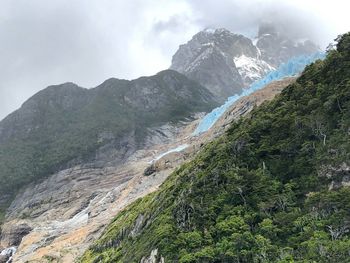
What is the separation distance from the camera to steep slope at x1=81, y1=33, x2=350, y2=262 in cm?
5172

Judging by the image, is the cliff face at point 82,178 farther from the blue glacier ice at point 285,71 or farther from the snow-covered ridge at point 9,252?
the blue glacier ice at point 285,71

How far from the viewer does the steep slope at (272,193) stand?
51.7m

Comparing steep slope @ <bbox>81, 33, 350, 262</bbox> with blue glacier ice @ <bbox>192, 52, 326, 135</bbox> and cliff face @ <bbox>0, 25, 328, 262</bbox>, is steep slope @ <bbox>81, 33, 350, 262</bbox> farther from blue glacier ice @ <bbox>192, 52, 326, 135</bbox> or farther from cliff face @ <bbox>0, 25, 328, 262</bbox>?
blue glacier ice @ <bbox>192, 52, 326, 135</bbox>

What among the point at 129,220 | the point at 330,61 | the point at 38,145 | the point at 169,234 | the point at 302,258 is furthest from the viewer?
the point at 38,145

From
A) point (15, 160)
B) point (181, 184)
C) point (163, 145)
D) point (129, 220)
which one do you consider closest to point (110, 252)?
point (129, 220)

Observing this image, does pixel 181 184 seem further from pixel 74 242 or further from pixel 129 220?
pixel 74 242

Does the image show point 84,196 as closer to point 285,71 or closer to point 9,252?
point 9,252

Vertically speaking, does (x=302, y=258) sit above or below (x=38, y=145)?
below

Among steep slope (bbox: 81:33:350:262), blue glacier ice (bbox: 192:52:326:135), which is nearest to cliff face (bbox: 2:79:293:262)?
blue glacier ice (bbox: 192:52:326:135)

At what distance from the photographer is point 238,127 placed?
264 feet

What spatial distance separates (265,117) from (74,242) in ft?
163

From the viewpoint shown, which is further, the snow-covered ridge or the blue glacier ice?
the blue glacier ice

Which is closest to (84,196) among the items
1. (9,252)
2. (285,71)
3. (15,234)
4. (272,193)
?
(15,234)

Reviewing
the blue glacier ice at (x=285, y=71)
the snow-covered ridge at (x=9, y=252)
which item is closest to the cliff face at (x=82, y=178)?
the snow-covered ridge at (x=9, y=252)
